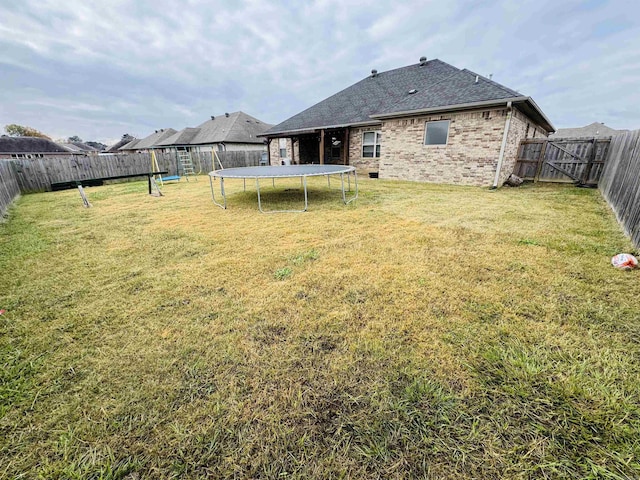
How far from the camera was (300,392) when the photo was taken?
1.48 metres

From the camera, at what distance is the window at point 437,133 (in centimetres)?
920

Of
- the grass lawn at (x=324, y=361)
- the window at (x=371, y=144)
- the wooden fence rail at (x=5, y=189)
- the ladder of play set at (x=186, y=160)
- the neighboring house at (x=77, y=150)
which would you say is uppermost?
the neighboring house at (x=77, y=150)

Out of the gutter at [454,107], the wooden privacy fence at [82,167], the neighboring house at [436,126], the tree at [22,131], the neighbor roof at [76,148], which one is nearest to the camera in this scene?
the gutter at [454,107]

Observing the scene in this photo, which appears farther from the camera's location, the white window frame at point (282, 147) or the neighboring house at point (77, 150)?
the neighboring house at point (77, 150)

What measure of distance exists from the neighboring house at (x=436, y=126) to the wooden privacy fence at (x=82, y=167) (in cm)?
739

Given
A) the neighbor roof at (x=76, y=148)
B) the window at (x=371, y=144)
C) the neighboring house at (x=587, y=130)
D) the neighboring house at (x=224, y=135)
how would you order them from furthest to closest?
the neighbor roof at (x=76, y=148)
the neighboring house at (x=587, y=130)
the neighboring house at (x=224, y=135)
the window at (x=371, y=144)

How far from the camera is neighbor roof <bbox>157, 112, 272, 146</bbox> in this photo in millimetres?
24984

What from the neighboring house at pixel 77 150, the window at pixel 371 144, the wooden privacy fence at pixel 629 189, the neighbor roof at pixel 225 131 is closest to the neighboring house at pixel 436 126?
the window at pixel 371 144

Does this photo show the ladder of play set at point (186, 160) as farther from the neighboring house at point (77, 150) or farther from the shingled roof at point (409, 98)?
the neighboring house at point (77, 150)

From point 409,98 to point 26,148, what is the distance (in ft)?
137

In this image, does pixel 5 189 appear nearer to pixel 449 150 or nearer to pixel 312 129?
pixel 312 129

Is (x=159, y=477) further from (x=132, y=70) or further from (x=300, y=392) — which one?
(x=132, y=70)

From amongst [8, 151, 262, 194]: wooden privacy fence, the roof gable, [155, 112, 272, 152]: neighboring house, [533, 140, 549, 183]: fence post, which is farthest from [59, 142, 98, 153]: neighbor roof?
[533, 140, 549, 183]: fence post

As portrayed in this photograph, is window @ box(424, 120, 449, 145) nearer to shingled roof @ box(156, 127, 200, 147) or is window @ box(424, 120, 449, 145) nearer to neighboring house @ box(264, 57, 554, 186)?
neighboring house @ box(264, 57, 554, 186)
